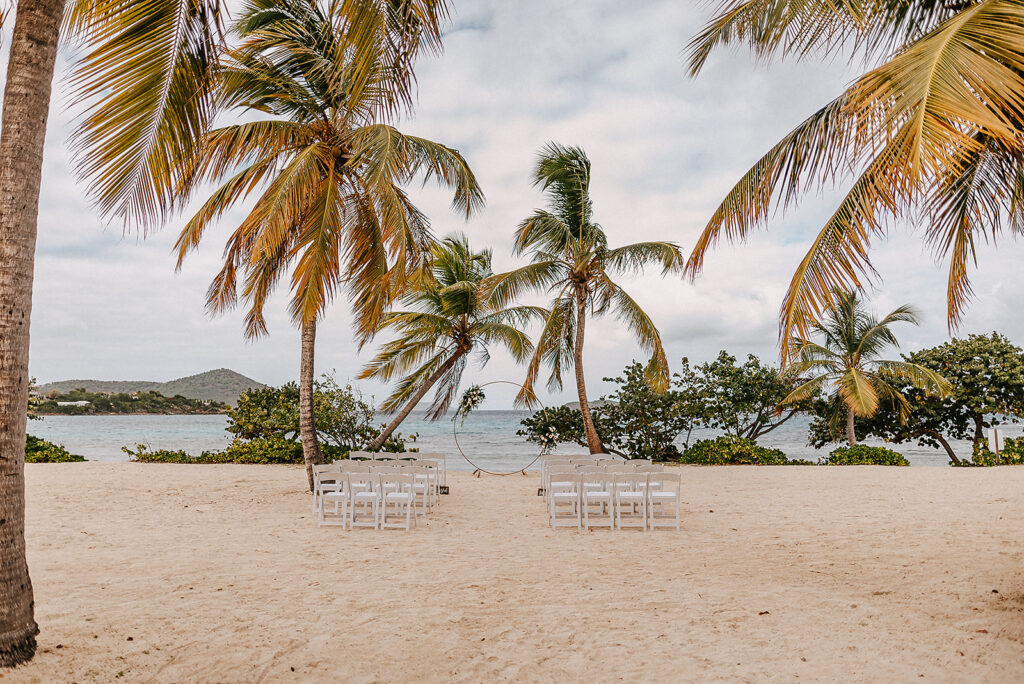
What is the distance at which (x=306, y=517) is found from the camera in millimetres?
9391

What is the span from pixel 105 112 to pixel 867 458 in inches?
720

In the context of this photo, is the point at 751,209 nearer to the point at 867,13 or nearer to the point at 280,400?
the point at 867,13

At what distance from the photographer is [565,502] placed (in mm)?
10492

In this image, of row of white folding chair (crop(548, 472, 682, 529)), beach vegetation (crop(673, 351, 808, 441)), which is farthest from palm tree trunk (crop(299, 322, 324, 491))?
beach vegetation (crop(673, 351, 808, 441))

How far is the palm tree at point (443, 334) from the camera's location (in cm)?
1487

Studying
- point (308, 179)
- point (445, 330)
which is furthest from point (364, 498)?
point (445, 330)

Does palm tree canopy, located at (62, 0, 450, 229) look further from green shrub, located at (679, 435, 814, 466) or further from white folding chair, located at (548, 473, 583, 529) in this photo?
green shrub, located at (679, 435, 814, 466)

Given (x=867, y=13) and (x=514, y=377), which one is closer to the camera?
(x=867, y=13)

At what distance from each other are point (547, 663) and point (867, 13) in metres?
5.62

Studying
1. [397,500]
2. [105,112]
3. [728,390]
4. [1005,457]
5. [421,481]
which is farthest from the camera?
[728,390]

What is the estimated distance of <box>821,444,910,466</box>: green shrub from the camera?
16875 mm

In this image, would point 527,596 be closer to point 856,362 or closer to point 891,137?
point 891,137

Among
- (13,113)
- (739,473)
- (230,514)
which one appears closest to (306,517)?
(230,514)

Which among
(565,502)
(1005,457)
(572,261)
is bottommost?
(565,502)
